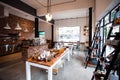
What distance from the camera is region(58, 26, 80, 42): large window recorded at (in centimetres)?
875

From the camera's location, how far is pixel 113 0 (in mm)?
1581

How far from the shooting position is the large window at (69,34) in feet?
28.7

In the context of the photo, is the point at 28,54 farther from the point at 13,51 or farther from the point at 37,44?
the point at 13,51

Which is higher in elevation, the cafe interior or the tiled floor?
the cafe interior

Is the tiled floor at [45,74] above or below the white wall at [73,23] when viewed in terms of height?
below

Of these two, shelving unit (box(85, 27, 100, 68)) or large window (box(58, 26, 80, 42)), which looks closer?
shelving unit (box(85, 27, 100, 68))

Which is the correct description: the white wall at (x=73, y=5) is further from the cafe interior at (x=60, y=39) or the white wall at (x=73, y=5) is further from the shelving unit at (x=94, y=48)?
the shelving unit at (x=94, y=48)

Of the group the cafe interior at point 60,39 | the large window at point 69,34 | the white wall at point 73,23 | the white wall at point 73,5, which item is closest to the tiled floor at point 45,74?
the cafe interior at point 60,39

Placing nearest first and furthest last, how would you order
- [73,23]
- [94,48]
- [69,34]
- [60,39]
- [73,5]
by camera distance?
[94,48] → [73,5] → [73,23] → [69,34] → [60,39]

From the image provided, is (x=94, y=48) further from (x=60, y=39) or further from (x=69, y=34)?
(x=60, y=39)

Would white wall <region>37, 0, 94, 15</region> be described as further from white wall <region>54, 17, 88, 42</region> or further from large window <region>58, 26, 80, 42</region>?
large window <region>58, 26, 80, 42</region>

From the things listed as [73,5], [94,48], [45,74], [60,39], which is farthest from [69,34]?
[45,74]

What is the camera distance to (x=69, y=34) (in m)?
9.11

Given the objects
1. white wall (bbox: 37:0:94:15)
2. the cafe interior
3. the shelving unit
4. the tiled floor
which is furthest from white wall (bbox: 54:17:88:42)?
the tiled floor
